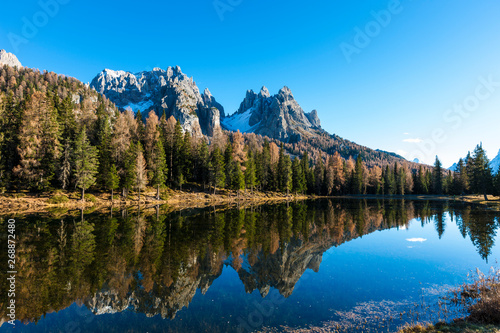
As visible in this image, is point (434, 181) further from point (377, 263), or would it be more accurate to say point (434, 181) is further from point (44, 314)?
point (44, 314)

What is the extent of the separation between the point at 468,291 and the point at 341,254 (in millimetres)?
9360

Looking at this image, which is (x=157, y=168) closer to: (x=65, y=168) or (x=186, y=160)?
(x=186, y=160)

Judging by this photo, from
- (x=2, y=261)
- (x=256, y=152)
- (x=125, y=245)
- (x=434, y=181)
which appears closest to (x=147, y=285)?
(x=125, y=245)

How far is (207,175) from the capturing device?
2901 inches

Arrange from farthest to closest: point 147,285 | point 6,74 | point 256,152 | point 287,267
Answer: point 6,74, point 256,152, point 287,267, point 147,285

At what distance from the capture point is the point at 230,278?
15.4 meters

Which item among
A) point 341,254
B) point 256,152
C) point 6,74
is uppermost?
point 6,74

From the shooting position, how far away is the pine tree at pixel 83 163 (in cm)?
4919

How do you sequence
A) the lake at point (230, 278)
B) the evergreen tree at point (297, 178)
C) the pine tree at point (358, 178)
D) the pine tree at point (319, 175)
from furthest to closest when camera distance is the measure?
the pine tree at point (358, 178), the pine tree at point (319, 175), the evergreen tree at point (297, 178), the lake at point (230, 278)

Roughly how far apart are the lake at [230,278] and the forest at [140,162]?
2680 cm

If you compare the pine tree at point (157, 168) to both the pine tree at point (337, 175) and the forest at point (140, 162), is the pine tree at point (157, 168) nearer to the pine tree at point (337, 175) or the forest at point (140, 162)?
the forest at point (140, 162)

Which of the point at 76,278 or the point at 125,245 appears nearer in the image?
the point at 76,278

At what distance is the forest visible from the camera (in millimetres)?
48562

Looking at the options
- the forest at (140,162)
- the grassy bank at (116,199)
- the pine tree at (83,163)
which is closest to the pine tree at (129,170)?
the forest at (140,162)
